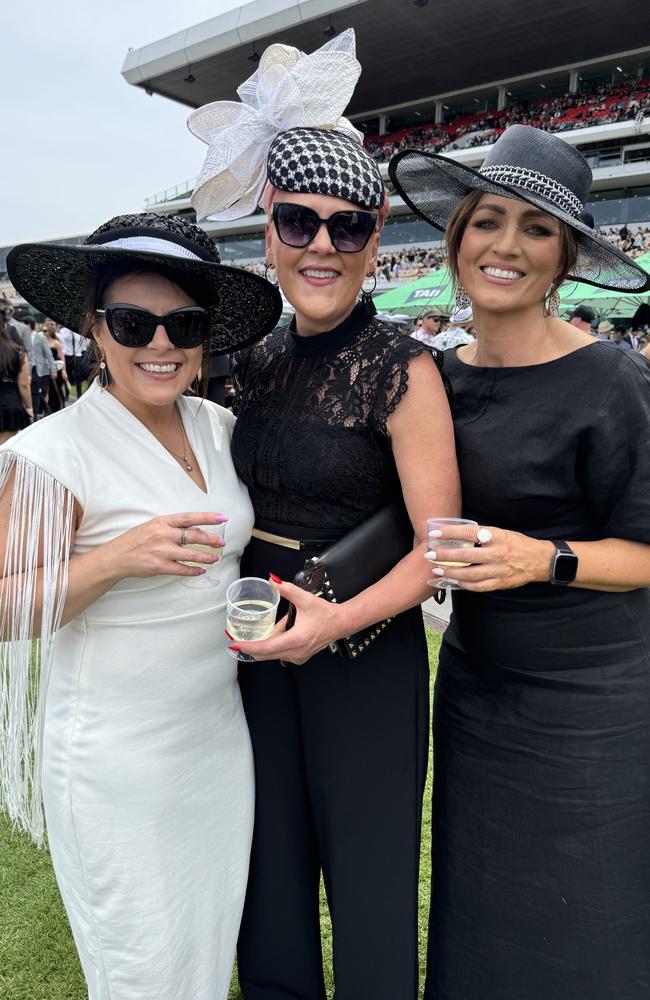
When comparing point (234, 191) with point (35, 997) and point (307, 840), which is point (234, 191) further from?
point (35, 997)

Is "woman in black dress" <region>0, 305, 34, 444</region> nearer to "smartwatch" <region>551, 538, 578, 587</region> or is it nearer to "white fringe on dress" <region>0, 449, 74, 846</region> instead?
"white fringe on dress" <region>0, 449, 74, 846</region>

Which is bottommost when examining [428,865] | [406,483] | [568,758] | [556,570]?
[428,865]

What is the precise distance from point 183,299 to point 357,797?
1.38 meters

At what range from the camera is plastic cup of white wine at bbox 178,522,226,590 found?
57.7 inches

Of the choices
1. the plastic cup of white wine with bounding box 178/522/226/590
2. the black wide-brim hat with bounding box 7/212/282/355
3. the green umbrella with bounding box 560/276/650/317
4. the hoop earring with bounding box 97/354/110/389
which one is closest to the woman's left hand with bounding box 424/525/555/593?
the plastic cup of white wine with bounding box 178/522/226/590

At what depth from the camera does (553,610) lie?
1653mm

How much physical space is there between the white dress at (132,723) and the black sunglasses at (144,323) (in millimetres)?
191

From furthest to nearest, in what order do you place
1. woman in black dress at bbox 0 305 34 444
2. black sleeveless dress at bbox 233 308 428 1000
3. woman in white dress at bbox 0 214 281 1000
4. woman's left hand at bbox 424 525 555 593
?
woman in black dress at bbox 0 305 34 444 → black sleeveless dress at bbox 233 308 428 1000 → woman in white dress at bbox 0 214 281 1000 → woman's left hand at bbox 424 525 555 593

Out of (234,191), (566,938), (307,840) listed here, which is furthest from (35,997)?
(234,191)

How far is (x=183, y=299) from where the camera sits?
1645 millimetres

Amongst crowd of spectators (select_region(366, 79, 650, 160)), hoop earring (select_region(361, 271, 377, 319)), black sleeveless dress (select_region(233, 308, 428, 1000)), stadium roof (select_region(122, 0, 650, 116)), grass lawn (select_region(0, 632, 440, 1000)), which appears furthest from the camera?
crowd of spectators (select_region(366, 79, 650, 160))

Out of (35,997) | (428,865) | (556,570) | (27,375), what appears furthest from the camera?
(27,375)

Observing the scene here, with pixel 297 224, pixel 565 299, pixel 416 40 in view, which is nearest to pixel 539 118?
pixel 416 40

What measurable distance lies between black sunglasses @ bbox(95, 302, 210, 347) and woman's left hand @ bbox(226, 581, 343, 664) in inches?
25.4
